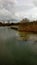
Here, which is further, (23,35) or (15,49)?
(23,35)

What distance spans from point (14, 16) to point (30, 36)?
446 millimetres

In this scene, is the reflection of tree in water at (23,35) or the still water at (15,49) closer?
the still water at (15,49)

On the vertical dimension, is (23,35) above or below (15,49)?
above

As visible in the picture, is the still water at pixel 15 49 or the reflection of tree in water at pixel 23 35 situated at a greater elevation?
the reflection of tree in water at pixel 23 35

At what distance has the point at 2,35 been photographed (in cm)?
193

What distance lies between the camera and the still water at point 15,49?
1649mm

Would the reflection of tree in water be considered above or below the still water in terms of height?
above

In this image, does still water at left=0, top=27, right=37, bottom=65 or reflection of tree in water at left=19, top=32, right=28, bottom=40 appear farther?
reflection of tree in water at left=19, top=32, right=28, bottom=40

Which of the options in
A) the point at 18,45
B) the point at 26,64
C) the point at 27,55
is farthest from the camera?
the point at 18,45

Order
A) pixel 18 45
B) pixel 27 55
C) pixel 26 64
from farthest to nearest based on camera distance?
pixel 18 45 < pixel 27 55 < pixel 26 64

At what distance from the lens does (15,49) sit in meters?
1.79

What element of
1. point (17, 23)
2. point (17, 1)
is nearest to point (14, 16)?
point (17, 23)

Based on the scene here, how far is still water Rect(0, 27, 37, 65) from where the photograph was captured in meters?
1.65

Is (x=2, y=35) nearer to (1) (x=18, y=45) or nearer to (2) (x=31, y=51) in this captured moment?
(1) (x=18, y=45)
